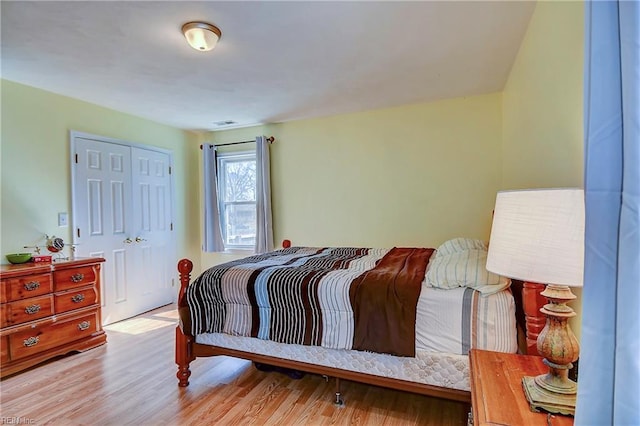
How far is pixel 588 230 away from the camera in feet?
2.18

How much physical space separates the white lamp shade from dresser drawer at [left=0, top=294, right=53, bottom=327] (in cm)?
318

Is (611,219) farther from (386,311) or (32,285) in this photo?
(32,285)

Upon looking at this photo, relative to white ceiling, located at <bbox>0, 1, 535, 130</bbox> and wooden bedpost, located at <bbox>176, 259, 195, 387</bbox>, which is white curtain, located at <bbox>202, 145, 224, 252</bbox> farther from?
wooden bedpost, located at <bbox>176, 259, 195, 387</bbox>

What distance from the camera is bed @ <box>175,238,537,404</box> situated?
172cm

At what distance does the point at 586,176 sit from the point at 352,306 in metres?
1.42

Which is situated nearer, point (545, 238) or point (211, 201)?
point (545, 238)

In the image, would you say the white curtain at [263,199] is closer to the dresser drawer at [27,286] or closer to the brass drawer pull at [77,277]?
the brass drawer pull at [77,277]

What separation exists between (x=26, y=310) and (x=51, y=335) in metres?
0.30

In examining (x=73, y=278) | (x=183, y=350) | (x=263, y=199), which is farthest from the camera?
(x=263, y=199)

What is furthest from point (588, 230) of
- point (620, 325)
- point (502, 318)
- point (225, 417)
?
point (225, 417)

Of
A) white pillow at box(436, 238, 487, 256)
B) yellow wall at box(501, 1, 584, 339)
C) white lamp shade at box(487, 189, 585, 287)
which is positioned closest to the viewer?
white lamp shade at box(487, 189, 585, 287)

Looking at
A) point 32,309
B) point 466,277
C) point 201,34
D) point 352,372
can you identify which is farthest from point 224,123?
point 466,277

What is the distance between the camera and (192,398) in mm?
2166

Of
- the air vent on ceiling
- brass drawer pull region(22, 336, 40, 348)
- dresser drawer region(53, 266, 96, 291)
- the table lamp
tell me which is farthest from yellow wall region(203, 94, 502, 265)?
the table lamp
